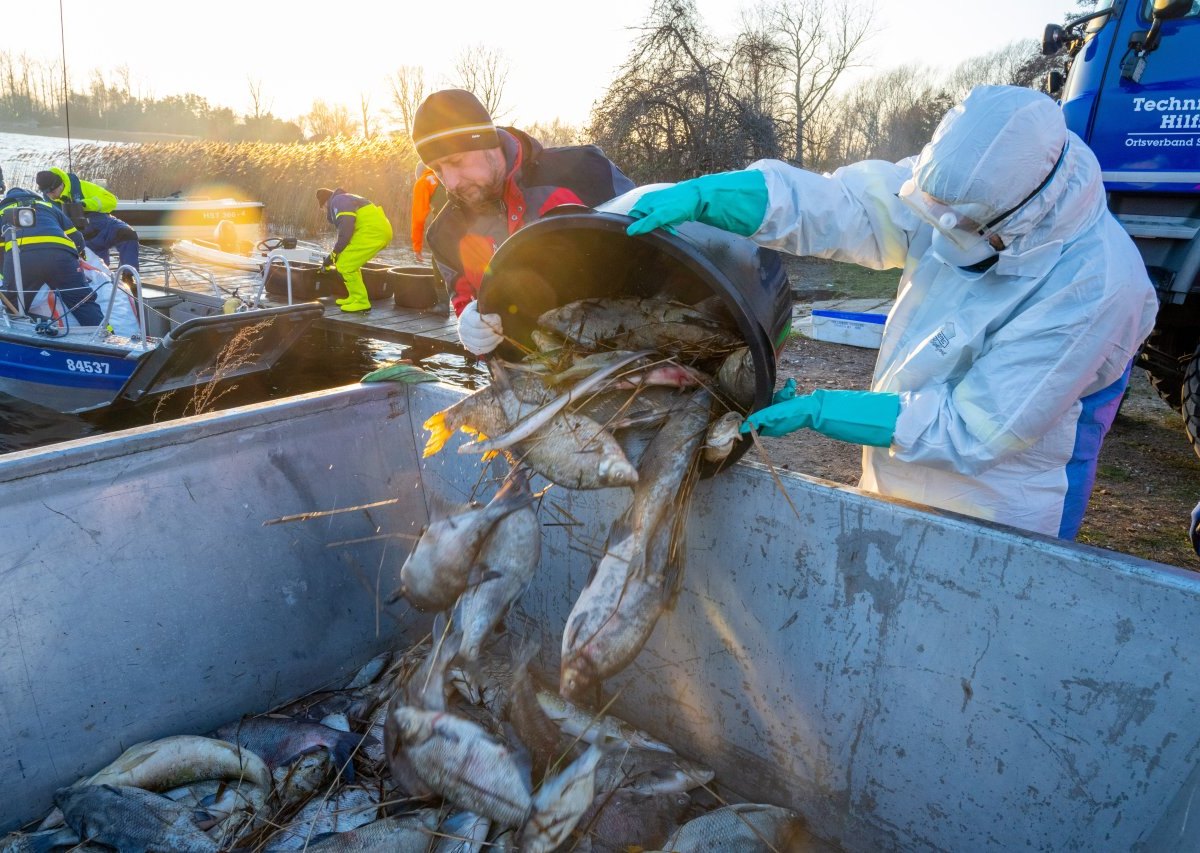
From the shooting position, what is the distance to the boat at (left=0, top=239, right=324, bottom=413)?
7914 millimetres

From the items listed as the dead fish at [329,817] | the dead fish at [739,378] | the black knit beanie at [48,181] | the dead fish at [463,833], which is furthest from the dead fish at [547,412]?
the black knit beanie at [48,181]

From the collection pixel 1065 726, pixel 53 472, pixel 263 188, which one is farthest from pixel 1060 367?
pixel 263 188

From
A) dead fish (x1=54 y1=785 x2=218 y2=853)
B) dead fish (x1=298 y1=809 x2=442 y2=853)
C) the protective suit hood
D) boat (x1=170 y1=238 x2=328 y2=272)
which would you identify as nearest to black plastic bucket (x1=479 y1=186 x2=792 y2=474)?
the protective suit hood

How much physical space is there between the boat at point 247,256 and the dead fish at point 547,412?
500 inches

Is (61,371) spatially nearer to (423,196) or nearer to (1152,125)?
(423,196)

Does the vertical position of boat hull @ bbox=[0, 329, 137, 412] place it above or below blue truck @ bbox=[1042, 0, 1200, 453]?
below

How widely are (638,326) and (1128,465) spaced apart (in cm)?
529

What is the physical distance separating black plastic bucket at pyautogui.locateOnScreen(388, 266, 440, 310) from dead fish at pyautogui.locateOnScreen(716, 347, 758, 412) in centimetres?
1085

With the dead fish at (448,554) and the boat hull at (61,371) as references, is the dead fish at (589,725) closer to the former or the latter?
the dead fish at (448,554)

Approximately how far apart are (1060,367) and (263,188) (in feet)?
91.3

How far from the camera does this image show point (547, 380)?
2344 mm

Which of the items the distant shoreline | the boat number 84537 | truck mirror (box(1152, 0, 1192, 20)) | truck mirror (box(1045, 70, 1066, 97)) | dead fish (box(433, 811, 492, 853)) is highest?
the distant shoreline

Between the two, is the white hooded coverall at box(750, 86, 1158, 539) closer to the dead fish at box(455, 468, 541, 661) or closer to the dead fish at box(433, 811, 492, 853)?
the dead fish at box(455, 468, 541, 661)

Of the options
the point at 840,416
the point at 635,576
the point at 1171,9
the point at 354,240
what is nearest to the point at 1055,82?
the point at 1171,9
